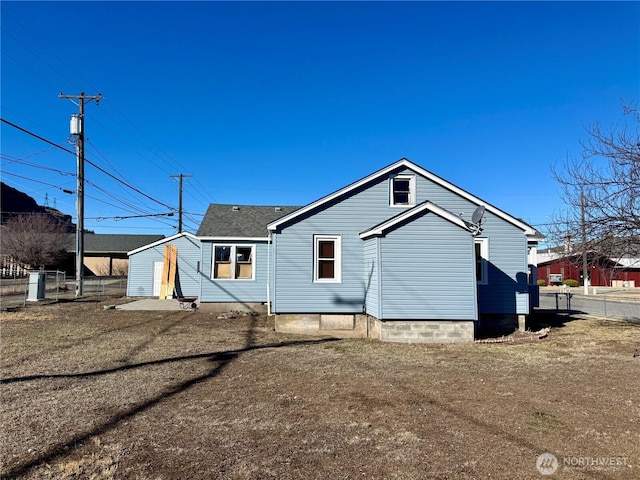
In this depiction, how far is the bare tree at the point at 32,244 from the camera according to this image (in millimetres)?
41219

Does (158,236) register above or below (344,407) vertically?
above

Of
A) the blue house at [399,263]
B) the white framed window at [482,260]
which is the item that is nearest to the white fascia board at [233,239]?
the blue house at [399,263]

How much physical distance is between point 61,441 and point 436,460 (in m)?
3.94

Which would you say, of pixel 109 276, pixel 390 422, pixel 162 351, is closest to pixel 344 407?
pixel 390 422

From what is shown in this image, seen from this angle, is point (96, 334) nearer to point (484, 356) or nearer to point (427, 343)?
point (427, 343)

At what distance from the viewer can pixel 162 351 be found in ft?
29.2

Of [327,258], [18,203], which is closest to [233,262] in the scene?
[327,258]

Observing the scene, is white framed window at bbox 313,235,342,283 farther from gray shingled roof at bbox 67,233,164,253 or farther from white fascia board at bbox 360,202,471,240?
gray shingled roof at bbox 67,233,164,253

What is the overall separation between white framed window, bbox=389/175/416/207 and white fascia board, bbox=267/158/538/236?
0.34m

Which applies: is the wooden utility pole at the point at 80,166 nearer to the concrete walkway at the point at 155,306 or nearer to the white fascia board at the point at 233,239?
the concrete walkway at the point at 155,306

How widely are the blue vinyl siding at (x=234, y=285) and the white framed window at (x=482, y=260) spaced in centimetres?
845

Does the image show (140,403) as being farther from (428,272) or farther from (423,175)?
(423,175)

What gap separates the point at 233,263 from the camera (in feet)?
53.6

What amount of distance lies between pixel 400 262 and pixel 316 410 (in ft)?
19.0
